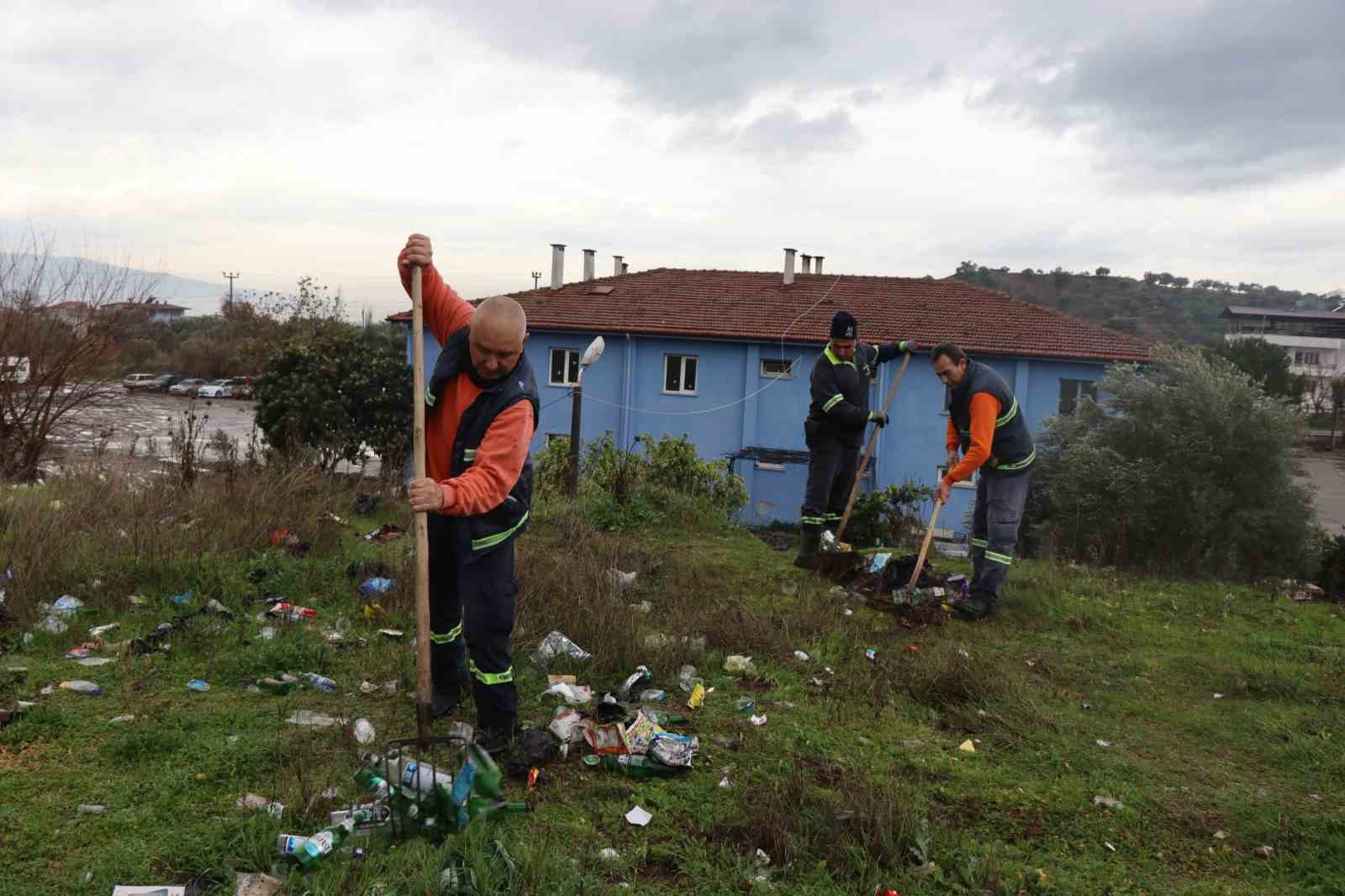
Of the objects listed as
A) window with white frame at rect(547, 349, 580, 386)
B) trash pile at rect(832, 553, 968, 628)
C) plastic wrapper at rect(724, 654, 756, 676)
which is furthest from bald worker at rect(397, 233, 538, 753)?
window with white frame at rect(547, 349, 580, 386)

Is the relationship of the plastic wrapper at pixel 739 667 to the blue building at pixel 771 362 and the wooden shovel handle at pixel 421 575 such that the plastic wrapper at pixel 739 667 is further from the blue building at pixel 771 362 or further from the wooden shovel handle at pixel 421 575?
the blue building at pixel 771 362

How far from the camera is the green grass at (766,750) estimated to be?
→ 3.06 metres

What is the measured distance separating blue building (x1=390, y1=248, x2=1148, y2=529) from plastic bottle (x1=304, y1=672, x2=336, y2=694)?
837 inches

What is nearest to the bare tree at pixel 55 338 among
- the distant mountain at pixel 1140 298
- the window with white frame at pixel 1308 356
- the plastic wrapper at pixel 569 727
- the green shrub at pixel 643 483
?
the green shrub at pixel 643 483

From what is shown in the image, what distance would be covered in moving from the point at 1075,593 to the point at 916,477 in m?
18.9

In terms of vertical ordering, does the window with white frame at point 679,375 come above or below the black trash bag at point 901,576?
above

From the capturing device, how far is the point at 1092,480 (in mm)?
13312

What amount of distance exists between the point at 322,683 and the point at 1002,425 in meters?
4.53

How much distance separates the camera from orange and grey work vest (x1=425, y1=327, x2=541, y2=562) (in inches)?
148

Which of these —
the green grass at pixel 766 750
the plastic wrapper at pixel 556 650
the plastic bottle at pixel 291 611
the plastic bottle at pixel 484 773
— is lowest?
the green grass at pixel 766 750

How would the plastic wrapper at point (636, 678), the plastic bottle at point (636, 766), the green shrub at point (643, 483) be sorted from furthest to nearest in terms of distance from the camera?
the green shrub at point (643, 483)
the plastic wrapper at point (636, 678)
the plastic bottle at point (636, 766)

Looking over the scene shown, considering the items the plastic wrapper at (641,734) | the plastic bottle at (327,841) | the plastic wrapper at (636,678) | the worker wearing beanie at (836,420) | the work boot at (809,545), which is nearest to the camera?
the plastic bottle at (327,841)

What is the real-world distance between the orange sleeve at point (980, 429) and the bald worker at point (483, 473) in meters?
3.44

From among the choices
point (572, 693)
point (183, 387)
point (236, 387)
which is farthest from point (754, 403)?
point (183, 387)
